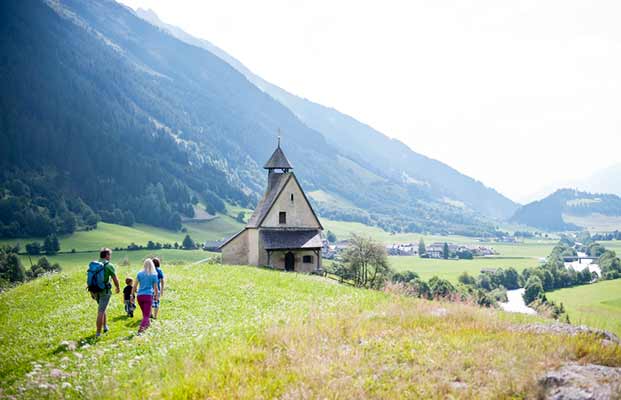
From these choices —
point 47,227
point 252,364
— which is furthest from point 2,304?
point 47,227

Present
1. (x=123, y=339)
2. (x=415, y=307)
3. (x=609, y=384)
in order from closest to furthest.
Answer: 1. (x=609, y=384)
2. (x=123, y=339)
3. (x=415, y=307)

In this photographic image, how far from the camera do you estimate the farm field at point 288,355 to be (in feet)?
32.9

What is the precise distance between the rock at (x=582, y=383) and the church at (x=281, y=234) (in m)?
38.0

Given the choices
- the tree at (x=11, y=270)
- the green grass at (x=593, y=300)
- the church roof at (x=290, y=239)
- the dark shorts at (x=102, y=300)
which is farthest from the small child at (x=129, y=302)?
the tree at (x=11, y=270)

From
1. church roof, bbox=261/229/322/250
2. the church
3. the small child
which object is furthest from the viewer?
the church

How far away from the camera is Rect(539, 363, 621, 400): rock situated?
8.62m

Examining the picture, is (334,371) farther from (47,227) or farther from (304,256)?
(47,227)

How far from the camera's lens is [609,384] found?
891 cm

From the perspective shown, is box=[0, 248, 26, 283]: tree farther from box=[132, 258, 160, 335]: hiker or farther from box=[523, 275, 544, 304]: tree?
box=[523, 275, 544, 304]: tree

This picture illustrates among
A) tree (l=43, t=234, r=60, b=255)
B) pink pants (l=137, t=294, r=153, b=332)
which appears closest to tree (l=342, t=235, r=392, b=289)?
pink pants (l=137, t=294, r=153, b=332)

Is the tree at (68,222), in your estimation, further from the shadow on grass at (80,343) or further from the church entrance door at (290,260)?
the shadow on grass at (80,343)

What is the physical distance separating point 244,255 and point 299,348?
40.5m

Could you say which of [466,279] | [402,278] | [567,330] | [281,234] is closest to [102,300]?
[567,330]

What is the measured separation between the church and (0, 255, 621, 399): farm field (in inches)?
1132
